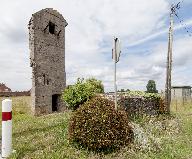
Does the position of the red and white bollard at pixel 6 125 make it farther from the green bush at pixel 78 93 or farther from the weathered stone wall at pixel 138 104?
the green bush at pixel 78 93

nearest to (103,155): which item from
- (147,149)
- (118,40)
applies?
Answer: (147,149)

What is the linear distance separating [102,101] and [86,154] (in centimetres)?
155

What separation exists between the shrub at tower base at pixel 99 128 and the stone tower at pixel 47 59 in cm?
1573

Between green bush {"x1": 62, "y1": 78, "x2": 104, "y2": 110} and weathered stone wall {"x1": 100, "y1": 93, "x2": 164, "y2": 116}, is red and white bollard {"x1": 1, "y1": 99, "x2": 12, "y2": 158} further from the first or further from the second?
green bush {"x1": 62, "y1": 78, "x2": 104, "y2": 110}

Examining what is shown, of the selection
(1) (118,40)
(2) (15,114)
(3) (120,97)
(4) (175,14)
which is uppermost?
(4) (175,14)

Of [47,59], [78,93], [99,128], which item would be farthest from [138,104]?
[47,59]

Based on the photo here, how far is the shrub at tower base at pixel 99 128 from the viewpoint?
9016 millimetres

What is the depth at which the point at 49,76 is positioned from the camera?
2575 cm

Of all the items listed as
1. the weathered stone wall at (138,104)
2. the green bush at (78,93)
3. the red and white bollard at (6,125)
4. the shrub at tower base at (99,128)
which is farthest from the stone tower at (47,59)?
the red and white bollard at (6,125)

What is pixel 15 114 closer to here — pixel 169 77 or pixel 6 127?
pixel 169 77

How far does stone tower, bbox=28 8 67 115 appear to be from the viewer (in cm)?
2484

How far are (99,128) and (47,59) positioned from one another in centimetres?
1708

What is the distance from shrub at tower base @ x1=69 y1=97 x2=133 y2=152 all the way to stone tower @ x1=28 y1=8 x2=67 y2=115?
1573 cm

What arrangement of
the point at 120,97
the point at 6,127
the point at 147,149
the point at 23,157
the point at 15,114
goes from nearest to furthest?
the point at 6,127
the point at 23,157
the point at 147,149
the point at 120,97
the point at 15,114
